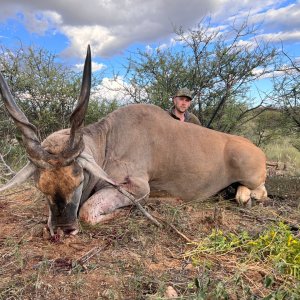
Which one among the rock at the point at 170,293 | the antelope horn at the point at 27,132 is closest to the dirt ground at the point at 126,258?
the rock at the point at 170,293

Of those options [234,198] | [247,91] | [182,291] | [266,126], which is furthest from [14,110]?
[266,126]

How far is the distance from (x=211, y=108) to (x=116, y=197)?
5.32 meters

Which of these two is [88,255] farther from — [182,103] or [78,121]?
[182,103]

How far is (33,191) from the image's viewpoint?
5.05m

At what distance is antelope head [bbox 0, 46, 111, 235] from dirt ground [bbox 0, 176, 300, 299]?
0.20 metres

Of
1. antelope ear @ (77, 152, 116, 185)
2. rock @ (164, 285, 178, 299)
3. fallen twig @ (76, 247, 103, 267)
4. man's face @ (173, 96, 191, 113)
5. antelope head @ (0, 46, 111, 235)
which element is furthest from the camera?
man's face @ (173, 96, 191, 113)

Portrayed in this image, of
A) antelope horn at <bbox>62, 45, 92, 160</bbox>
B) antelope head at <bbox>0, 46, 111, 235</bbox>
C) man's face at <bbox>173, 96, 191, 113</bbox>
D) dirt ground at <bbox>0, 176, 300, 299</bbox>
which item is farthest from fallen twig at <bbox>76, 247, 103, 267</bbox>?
man's face at <bbox>173, 96, 191, 113</bbox>

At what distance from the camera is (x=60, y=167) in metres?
3.14

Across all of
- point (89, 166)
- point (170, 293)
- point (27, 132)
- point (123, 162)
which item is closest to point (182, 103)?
point (123, 162)

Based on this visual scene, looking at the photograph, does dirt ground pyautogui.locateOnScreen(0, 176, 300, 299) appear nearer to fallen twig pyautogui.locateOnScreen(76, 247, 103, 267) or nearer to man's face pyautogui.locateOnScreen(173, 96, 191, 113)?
fallen twig pyautogui.locateOnScreen(76, 247, 103, 267)

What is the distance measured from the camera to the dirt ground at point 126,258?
2.36 meters

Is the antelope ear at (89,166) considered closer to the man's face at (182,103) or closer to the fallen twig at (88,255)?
the fallen twig at (88,255)

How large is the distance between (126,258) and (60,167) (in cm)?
88

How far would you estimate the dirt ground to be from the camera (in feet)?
7.76
